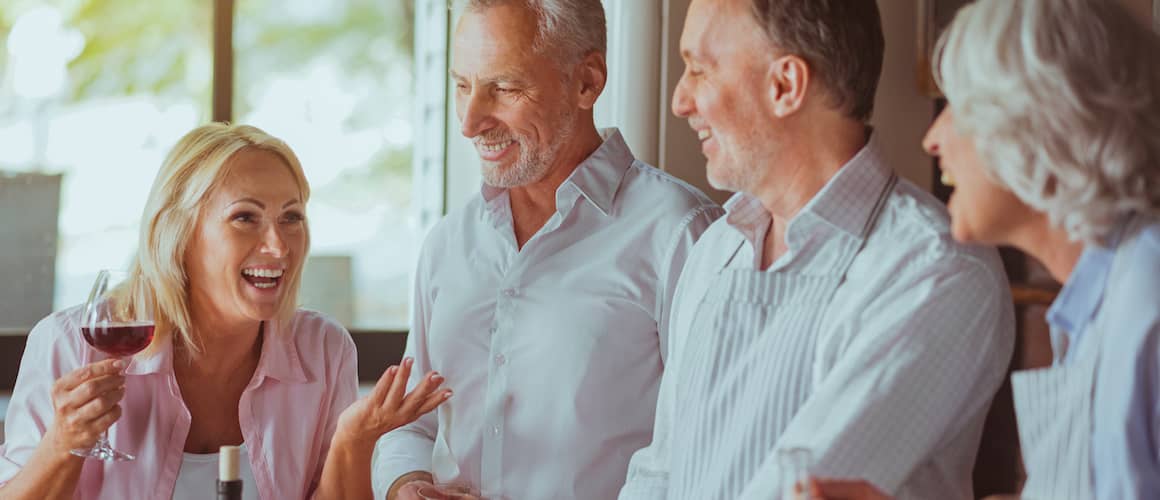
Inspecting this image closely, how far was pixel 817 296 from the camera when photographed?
4.95 feet

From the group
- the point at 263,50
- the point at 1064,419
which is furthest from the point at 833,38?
the point at 263,50

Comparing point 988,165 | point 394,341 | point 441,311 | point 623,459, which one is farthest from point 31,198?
point 988,165

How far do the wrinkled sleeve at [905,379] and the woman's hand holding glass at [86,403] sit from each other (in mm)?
1275

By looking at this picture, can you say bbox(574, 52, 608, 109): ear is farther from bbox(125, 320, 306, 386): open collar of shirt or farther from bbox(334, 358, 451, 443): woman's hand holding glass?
bbox(125, 320, 306, 386): open collar of shirt

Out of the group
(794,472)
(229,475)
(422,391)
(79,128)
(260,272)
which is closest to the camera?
(794,472)

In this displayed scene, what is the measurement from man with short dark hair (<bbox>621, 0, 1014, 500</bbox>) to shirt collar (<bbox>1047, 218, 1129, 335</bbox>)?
0.18 metres

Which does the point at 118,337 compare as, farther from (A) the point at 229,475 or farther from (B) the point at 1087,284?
(B) the point at 1087,284

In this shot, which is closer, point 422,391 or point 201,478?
point 422,391

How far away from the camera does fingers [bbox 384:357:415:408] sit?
209 centimetres

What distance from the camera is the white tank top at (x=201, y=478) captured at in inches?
92.1

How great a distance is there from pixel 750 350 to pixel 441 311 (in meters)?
0.82

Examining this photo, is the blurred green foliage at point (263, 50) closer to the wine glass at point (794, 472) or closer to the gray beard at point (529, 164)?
the gray beard at point (529, 164)

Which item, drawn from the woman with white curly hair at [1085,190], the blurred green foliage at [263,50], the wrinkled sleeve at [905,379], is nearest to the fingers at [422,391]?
the wrinkled sleeve at [905,379]

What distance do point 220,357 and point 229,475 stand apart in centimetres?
108
